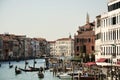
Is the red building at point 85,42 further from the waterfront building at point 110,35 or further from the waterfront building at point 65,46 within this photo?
the waterfront building at point 65,46

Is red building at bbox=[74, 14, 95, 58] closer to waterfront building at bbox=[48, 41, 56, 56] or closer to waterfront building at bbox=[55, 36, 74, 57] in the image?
waterfront building at bbox=[55, 36, 74, 57]

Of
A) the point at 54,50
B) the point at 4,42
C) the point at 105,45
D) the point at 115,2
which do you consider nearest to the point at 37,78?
the point at 105,45

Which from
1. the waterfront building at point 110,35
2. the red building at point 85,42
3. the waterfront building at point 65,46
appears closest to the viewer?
the waterfront building at point 110,35

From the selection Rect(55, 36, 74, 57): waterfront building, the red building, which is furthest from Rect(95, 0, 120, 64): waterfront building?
Rect(55, 36, 74, 57): waterfront building

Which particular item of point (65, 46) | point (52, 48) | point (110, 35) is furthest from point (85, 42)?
point (52, 48)

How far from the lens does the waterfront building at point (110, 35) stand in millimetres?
22875

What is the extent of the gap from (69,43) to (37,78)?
5391cm

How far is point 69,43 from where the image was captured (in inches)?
3339

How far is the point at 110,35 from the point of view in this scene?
78.3ft

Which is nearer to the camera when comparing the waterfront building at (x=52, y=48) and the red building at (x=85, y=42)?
the red building at (x=85, y=42)

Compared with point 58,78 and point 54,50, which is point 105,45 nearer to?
point 58,78

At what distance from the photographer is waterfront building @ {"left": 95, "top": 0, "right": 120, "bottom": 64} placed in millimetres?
22875

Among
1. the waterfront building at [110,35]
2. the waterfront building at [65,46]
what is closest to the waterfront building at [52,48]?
the waterfront building at [65,46]

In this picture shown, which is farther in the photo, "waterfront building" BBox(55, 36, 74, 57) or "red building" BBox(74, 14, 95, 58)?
"waterfront building" BBox(55, 36, 74, 57)
